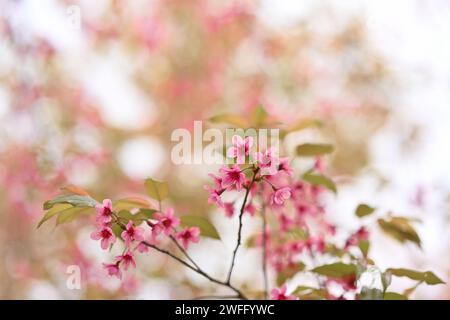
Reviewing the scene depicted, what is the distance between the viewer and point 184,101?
383 cm

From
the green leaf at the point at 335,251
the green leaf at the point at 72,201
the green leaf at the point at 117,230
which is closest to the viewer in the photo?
the green leaf at the point at 72,201

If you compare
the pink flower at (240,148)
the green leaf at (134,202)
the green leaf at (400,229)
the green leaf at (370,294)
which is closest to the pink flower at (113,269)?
the green leaf at (134,202)

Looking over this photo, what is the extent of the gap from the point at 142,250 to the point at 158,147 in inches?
116

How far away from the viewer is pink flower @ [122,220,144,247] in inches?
32.8

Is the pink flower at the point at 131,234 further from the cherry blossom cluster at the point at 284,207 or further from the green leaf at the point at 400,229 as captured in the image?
the green leaf at the point at 400,229

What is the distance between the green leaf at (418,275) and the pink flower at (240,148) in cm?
26

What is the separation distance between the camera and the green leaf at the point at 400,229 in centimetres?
102

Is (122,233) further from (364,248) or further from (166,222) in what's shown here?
(364,248)

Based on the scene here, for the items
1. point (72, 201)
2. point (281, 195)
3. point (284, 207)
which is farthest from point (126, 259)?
point (284, 207)

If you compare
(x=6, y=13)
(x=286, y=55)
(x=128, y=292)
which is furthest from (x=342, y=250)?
(x=286, y=55)

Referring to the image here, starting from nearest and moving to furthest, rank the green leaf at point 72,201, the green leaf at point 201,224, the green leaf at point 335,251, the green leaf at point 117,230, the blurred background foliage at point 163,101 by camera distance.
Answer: the green leaf at point 72,201 < the green leaf at point 117,230 < the green leaf at point 201,224 < the green leaf at point 335,251 < the blurred background foliage at point 163,101

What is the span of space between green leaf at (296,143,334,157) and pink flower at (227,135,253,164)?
302mm
